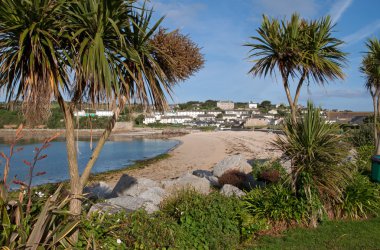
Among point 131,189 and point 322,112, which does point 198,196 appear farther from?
point 131,189

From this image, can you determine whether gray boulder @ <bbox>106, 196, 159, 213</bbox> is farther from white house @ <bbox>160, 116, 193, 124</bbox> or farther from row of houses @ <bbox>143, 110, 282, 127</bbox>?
white house @ <bbox>160, 116, 193, 124</bbox>

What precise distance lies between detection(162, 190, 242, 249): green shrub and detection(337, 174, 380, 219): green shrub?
276cm

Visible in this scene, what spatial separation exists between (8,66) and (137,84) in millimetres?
1592

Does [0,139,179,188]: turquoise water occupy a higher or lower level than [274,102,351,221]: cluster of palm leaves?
lower

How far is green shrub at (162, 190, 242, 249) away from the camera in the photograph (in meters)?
5.57

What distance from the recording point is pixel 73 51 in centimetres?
446

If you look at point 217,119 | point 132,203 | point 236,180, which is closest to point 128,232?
point 132,203

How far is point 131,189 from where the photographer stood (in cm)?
1061

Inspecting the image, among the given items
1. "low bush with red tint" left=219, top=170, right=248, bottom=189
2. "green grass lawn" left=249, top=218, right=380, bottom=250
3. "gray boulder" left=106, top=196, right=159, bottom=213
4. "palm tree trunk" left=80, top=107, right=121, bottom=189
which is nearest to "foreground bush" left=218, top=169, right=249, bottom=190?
"low bush with red tint" left=219, top=170, right=248, bottom=189

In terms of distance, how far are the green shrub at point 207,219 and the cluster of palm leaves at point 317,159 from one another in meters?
1.72

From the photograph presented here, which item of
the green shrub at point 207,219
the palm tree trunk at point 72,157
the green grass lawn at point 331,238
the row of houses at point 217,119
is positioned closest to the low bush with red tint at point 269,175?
the green grass lawn at point 331,238

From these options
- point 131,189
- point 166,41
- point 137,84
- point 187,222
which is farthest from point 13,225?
point 131,189

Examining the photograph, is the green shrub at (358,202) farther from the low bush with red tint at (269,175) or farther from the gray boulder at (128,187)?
the gray boulder at (128,187)

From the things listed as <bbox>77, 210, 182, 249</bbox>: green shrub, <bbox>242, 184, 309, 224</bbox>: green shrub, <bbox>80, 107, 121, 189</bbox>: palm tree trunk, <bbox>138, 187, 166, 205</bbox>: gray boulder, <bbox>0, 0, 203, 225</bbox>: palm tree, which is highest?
<bbox>0, 0, 203, 225</bbox>: palm tree
